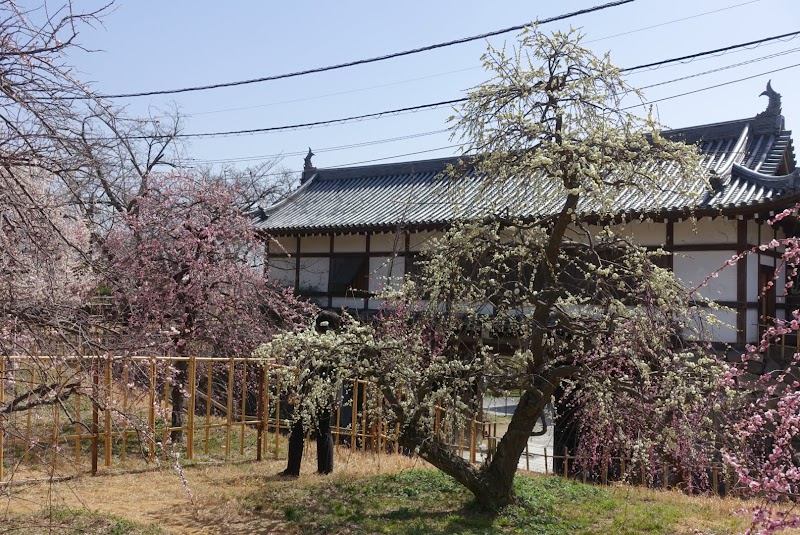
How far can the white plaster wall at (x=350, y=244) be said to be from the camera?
60.8ft

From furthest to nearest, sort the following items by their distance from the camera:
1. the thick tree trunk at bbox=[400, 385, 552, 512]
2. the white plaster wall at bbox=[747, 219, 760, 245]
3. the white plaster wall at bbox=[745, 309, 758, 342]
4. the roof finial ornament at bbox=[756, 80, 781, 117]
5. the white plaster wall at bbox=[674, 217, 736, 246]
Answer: the roof finial ornament at bbox=[756, 80, 781, 117] < the white plaster wall at bbox=[747, 219, 760, 245] < the white plaster wall at bbox=[674, 217, 736, 246] < the white plaster wall at bbox=[745, 309, 758, 342] < the thick tree trunk at bbox=[400, 385, 552, 512]

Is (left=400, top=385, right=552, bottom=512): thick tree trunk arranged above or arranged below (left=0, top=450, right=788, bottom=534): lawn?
above

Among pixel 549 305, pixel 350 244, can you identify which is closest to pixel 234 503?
pixel 549 305

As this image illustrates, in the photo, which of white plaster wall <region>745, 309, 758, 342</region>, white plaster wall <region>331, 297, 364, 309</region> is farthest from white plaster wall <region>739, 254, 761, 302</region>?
white plaster wall <region>331, 297, 364, 309</region>

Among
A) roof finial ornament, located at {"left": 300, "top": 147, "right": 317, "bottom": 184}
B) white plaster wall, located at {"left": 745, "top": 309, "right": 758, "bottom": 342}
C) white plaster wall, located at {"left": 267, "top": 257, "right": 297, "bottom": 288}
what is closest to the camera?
white plaster wall, located at {"left": 745, "top": 309, "right": 758, "bottom": 342}

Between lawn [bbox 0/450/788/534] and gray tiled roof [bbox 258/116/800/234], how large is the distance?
3429 millimetres

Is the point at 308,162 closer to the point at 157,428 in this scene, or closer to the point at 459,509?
the point at 157,428

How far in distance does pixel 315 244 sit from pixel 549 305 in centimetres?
1259

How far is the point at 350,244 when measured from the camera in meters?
18.8

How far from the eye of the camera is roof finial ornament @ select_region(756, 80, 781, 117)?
15.6 m

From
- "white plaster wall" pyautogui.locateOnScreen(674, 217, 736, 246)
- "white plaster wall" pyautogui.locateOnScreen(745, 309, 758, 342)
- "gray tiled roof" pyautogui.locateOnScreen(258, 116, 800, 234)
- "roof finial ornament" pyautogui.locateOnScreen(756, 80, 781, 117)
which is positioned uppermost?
"roof finial ornament" pyautogui.locateOnScreen(756, 80, 781, 117)

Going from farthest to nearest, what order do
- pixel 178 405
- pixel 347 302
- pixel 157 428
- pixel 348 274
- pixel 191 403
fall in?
pixel 348 274 < pixel 347 302 < pixel 178 405 < pixel 157 428 < pixel 191 403

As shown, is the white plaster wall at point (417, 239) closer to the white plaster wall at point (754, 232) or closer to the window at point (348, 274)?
the window at point (348, 274)

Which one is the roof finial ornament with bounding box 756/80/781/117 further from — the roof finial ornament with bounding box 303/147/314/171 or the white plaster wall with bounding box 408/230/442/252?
the roof finial ornament with bounding box 303/147/314/171
